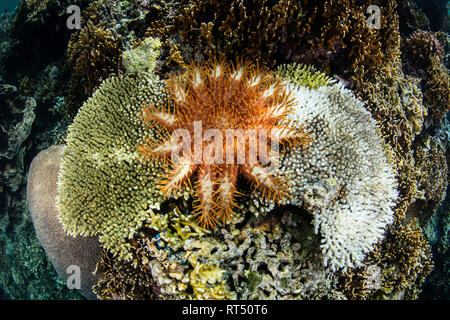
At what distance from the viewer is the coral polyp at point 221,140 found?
Result: 111 inches

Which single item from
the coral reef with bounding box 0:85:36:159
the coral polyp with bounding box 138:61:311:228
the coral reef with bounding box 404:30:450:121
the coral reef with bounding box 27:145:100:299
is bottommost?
the coral reef with bounding box 27:145:100:299

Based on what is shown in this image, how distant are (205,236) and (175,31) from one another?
3106 millimetres

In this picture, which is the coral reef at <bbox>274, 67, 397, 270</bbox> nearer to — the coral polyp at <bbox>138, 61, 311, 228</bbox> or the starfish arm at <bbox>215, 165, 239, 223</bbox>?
the coral polyp at <bbox>138, 61, 311, 228</bbox>

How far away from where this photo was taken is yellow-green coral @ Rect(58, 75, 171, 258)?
10.8ft

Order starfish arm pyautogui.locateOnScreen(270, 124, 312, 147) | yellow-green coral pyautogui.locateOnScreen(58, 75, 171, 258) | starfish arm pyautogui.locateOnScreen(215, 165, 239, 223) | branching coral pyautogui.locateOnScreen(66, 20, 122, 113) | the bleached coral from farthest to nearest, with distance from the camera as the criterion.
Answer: branching coral pyautogui.locateOnScreen(66, 20, 122, 113), yellow-green coral pyautogui.locateOnScreen(58, 75, 171, 258), the bleached coral, starfish arm pyautogui.locateOnScreen(270, 124, 312, 147), starfish arm pyautogui.locateOnScreen(215, 165, 239, 223)

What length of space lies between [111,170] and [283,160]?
2.22 metres

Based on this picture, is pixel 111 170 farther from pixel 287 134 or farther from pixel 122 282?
pixel 287 134

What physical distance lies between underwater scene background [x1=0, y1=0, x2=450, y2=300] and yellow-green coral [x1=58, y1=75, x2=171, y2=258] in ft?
0.06

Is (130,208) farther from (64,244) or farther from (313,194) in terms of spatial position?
(313,194)

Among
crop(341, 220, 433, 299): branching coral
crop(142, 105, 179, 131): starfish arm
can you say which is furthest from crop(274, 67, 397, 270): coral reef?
crop(142, 105, 179, 131): starfish arm

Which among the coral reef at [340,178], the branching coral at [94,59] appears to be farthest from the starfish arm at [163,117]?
the branching coral at [94,59]

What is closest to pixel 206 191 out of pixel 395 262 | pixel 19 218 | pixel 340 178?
pixel 340 178

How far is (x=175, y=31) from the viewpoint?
404 cm
